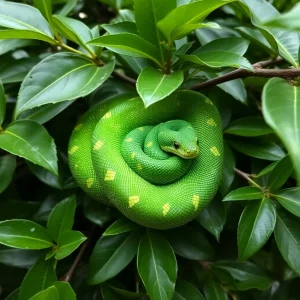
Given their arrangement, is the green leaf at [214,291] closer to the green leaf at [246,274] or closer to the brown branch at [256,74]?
the green leaf at [246,274]

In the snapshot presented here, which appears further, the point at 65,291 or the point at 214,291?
the point at 214,291

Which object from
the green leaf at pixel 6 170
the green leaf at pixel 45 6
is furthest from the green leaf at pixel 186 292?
the green leaf at pixel 45 6

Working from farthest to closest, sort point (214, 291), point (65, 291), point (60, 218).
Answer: point (214, 291)
point (60, 218)
point (65, 291)

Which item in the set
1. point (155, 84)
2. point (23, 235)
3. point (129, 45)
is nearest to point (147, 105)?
point (155, 84)

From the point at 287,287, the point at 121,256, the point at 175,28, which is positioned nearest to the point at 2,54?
the point at 175,28

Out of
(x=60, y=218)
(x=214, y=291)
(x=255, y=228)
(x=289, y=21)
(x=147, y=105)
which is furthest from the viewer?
(x=214, y=291)

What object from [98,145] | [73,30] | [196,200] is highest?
[73,30]

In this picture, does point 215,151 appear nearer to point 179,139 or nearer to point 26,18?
point 179,139
